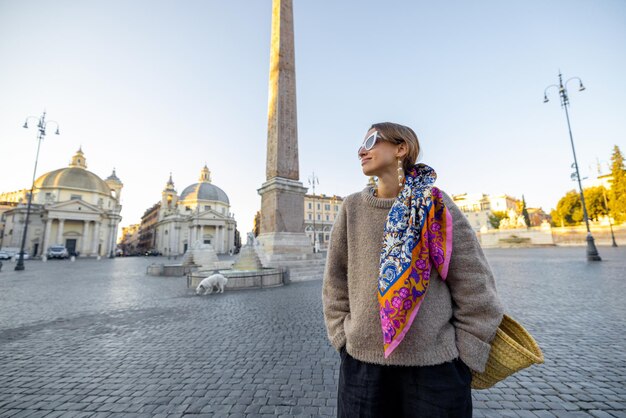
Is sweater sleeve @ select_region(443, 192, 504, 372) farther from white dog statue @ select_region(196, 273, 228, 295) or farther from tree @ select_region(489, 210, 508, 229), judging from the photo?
tree @ select_region(489, 210, 508, 229)

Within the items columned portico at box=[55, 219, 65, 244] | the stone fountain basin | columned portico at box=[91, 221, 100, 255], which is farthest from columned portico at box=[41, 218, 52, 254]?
the stone fountain basin

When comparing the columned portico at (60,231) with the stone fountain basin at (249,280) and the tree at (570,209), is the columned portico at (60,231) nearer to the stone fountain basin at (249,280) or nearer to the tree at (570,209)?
the stone fountain basin at (249,280)

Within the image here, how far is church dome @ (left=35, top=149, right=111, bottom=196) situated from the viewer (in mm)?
55125

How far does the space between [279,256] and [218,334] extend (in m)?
7.77

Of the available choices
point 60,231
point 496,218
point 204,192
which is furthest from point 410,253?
point 496,218

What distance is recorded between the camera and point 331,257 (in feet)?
5.31

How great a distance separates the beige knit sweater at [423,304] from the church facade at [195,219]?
2342 inches

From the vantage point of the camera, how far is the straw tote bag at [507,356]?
1157 mm

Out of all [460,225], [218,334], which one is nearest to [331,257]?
[460,225]

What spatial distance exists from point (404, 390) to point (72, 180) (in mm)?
74339

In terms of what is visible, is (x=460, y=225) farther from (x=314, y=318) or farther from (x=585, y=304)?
(x=585, y=304)

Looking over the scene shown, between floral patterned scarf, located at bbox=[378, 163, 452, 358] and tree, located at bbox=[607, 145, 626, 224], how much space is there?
53363 mm

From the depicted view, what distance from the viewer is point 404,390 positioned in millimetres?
1250

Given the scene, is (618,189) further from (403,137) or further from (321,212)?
(403,137)
